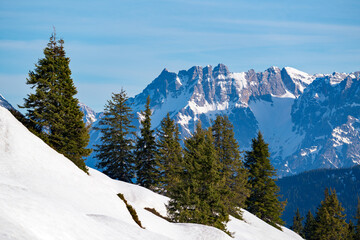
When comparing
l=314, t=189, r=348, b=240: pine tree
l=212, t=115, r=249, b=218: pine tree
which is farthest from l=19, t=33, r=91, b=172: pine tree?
l=314, t=189, r=348, b=240: pine tree

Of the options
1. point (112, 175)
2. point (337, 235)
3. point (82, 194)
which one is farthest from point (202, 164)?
point (337, 235)

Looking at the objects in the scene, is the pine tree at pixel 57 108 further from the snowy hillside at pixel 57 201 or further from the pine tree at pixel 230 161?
the pine tree at pixel 230 161

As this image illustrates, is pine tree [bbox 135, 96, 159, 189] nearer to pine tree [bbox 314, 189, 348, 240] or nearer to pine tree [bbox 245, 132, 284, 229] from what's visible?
pine tree [bbox 245, 132, 284, 229]

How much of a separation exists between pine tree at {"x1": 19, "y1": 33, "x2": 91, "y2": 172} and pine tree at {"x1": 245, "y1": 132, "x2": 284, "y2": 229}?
25958 millimetres

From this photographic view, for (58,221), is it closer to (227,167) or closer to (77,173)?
(77,173)

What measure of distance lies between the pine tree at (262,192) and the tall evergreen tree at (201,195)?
21239mm

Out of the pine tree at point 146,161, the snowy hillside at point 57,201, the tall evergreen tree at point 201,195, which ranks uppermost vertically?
the pine tree at point 146,161

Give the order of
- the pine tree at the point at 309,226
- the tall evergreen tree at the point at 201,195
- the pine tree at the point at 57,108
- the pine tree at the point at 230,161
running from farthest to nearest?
the pine tree at the point at 309,226 → the pine tree at the point at 230,161 → the pine tree at the point at 57,108 → the tall evergreen tree at the point at 201,195

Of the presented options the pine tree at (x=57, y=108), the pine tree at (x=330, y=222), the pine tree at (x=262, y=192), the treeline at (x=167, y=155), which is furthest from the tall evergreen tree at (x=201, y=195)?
the pine tree at (x=330, y=222)

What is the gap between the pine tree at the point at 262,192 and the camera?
51875 mm

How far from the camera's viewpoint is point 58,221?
1055 cm

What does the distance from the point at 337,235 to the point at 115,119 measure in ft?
134

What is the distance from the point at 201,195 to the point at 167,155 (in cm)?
1941

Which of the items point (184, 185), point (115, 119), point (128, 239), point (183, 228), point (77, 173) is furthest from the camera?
point (115, 119)
